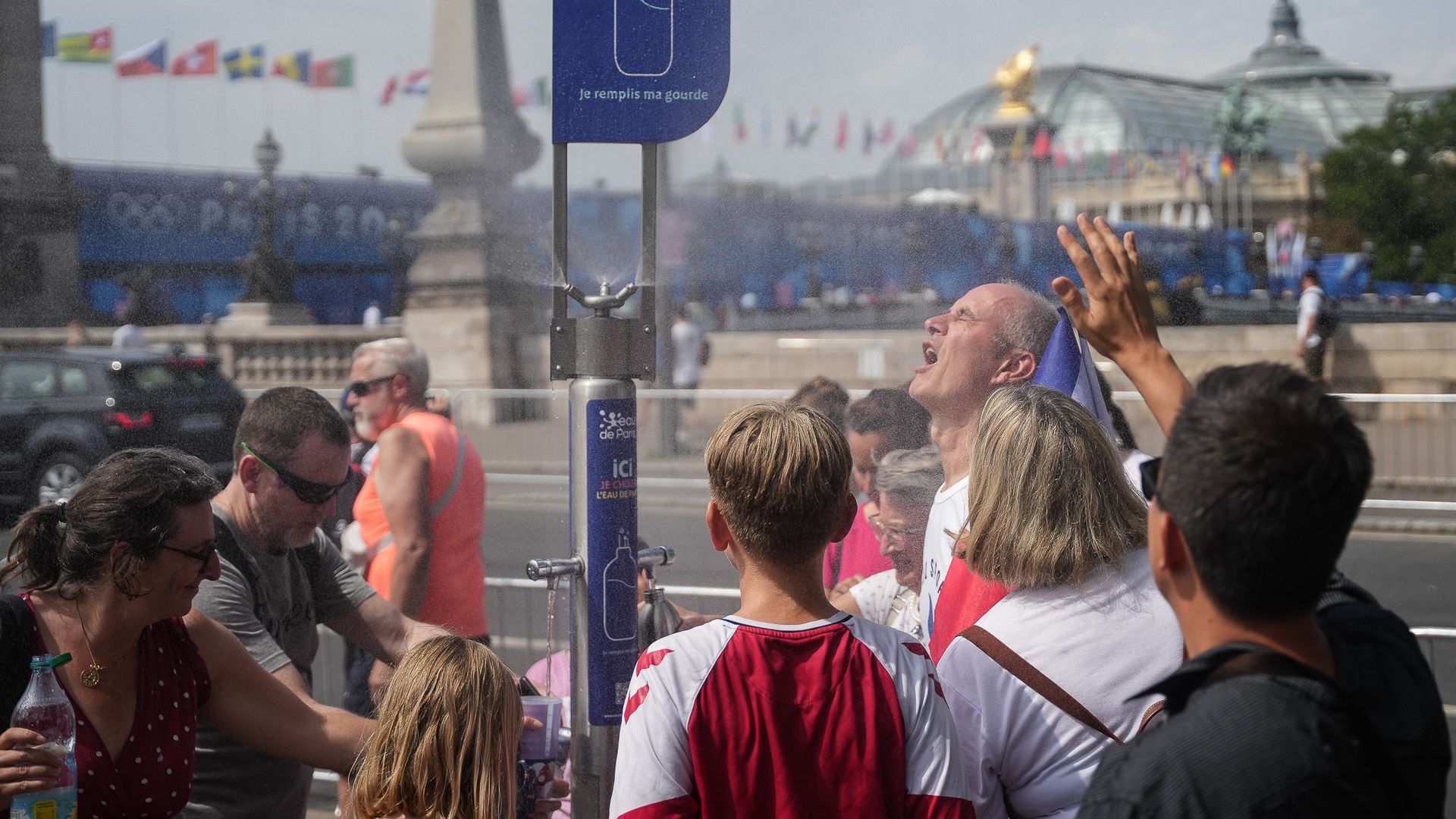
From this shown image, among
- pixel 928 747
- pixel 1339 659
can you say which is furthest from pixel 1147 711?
pixel 1339 659

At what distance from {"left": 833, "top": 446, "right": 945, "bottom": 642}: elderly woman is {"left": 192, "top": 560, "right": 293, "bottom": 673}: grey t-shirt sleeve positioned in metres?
1.44

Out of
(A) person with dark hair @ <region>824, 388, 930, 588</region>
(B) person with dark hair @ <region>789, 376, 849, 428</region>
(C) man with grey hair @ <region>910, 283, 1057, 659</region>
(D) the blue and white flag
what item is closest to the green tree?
(B) person with dark hair @ <region>789, 376, 849, 428</region>

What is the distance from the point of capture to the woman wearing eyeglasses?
2379 millimetres

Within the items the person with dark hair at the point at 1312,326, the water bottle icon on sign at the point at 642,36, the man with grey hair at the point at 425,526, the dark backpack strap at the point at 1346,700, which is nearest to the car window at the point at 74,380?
the man with grey hair at the point at 425,526

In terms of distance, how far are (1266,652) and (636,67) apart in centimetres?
168

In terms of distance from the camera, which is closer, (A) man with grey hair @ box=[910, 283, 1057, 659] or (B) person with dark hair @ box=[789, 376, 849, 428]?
(A) man with grey hair @ box=[910, 283, 1057, 659]

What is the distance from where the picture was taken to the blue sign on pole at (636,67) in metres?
2.61

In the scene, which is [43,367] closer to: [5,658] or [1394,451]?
[5,658]

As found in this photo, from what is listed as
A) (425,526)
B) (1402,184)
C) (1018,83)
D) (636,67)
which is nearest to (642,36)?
(636,67)

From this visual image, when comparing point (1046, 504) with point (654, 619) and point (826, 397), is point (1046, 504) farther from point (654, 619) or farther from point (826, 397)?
point (826, 397)

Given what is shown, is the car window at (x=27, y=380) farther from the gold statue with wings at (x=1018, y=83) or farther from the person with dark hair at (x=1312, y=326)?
the gold statue with wings at (x=1018, y=83)

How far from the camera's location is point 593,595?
8.39 ft

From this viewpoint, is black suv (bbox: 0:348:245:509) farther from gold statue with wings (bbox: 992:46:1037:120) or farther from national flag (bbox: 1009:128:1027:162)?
national flag (bbox: 1009:128:1027:162)

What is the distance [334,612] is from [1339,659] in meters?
2.47
